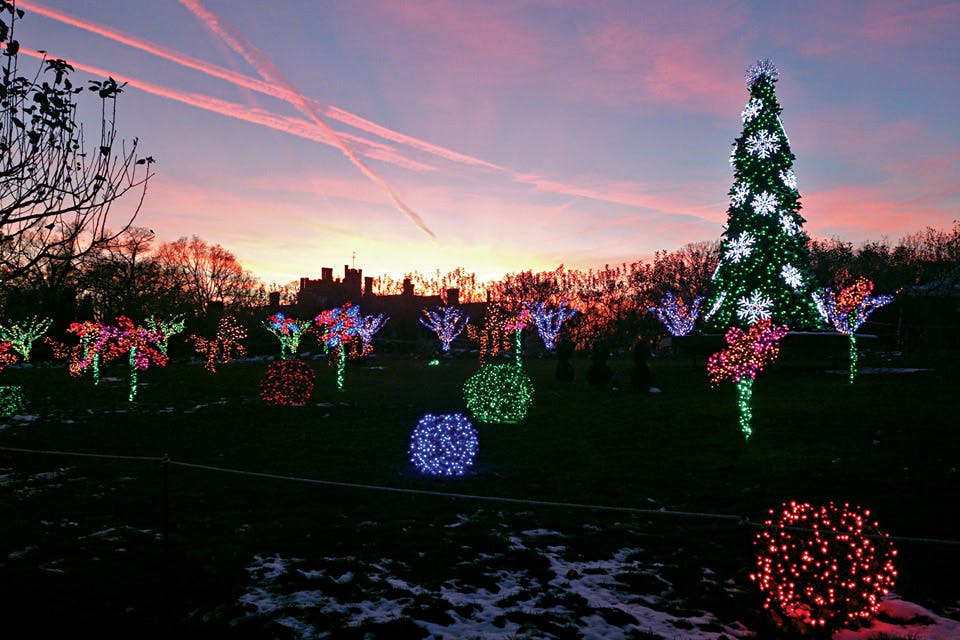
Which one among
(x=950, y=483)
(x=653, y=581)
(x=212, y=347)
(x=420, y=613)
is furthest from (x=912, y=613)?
(x=212, y=347)

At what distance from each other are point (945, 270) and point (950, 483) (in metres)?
50.8

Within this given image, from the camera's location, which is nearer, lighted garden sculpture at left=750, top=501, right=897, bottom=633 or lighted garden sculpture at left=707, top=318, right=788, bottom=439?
lighted garden sculpture at left=750, top=501, right=897, bottom=633

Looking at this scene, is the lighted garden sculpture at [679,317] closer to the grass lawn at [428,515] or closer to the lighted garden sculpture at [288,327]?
the lighted garden sculpture at [288,327]

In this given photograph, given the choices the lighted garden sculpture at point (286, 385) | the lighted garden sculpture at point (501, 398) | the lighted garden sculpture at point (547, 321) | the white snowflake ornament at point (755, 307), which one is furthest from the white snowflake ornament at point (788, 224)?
the lighted garden sculpture at point (547, 321)

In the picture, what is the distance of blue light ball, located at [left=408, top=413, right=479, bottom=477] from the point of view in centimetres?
1055

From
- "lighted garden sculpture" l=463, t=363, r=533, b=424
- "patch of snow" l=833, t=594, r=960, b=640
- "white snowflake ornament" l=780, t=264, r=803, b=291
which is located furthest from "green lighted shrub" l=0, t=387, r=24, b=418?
"white snowflake ornament" l=780, t=264, r=803, b=291

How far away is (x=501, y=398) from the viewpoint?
607 inches

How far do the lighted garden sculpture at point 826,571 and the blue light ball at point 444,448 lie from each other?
20.3ft

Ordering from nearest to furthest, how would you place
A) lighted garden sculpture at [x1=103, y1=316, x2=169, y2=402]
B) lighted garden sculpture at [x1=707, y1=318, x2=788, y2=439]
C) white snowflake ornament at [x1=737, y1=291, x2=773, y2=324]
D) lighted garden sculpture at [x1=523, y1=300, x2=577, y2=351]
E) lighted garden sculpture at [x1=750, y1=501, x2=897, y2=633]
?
lighted garden sculpture at [x1=750, y1=501, x2=897, y2=633]
lighted garden sculpture at [x1=707, y1=318, x2=788, y2=439]
lighted garden sculpture at [x1=103, y1=316, x2=169, y2=402]
white snowflake ornament at [x1=737, y1=291, x2=773, y2=324]
lighted garden sculpture at [x1=523, y1=300, x2=577, y2=351]

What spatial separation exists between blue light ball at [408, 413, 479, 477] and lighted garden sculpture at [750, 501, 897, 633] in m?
6.19

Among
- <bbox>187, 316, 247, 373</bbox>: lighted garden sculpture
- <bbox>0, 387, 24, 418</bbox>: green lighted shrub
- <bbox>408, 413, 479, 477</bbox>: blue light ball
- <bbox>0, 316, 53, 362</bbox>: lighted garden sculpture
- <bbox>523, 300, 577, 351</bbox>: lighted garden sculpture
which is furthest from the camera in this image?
<bbox>523, 300, 577, 351</bbox>: lighted garden sculpture

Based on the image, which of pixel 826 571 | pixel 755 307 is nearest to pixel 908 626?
pixel 826 571

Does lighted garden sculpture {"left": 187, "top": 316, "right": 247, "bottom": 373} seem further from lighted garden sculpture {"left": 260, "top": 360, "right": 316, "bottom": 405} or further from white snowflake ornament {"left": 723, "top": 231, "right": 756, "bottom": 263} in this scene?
white snowflake ornament {"left": 723, "top": 231, "right": 756, "bottom": 263}

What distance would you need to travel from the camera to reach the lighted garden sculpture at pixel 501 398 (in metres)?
15.4
